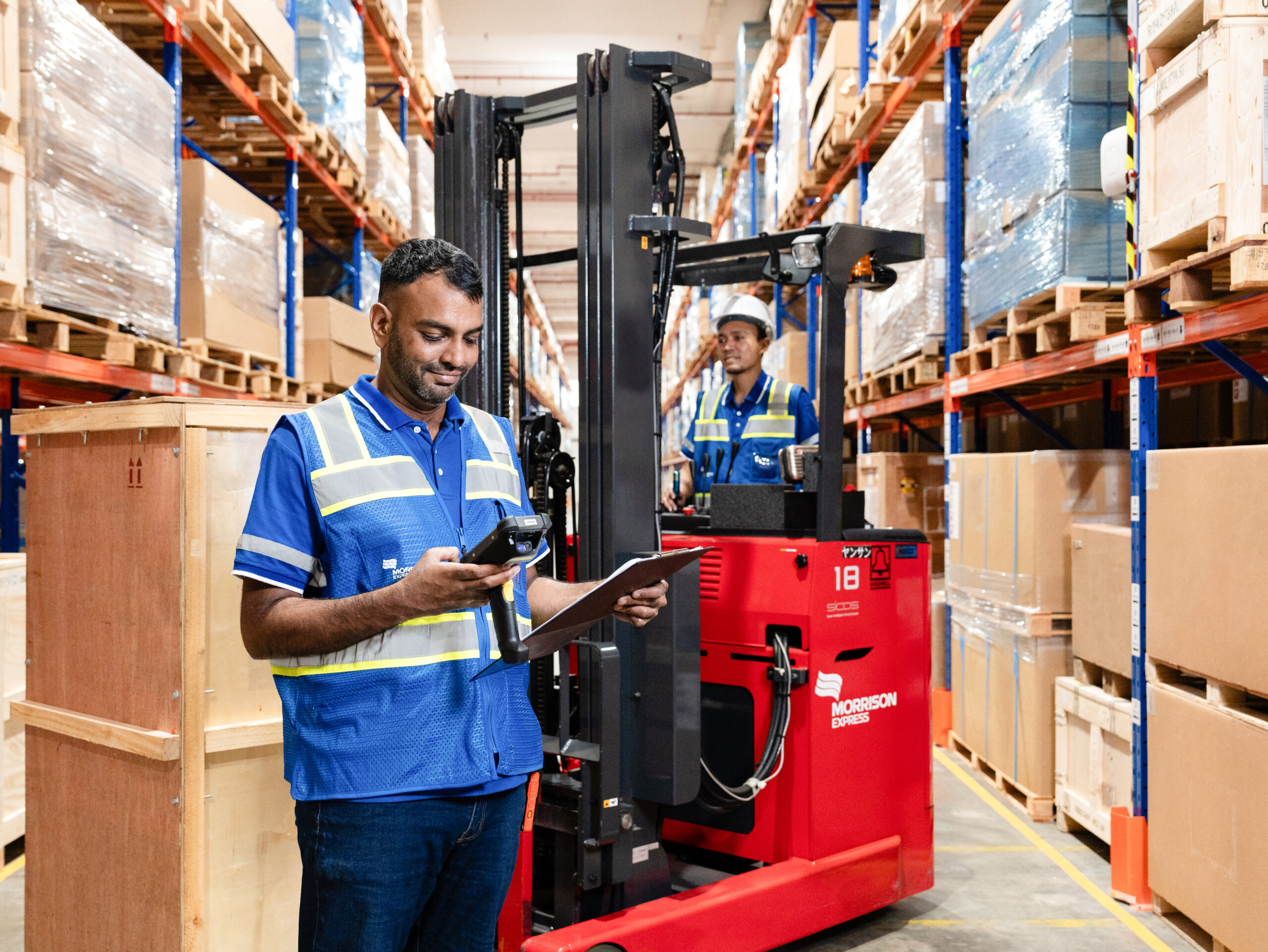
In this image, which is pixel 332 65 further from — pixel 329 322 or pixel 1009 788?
pixel 1009 788

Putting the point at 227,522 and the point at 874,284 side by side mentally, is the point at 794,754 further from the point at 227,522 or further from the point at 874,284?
the point at 227,522

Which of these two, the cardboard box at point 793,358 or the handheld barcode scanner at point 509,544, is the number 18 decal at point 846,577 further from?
the cardboard box at point 793,358

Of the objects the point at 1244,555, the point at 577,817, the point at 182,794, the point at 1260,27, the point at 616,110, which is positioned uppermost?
the point at 1260,27

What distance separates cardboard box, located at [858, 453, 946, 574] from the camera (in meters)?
6.64

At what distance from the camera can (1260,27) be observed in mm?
3002

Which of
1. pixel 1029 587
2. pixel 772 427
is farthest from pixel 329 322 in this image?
pixel 1029 587

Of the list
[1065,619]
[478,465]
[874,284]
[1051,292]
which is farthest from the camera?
[1065,619]

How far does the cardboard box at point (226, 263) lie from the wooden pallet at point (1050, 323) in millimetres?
4107

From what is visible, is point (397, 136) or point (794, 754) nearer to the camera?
point (794, 754)

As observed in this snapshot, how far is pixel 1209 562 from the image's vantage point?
3.23m

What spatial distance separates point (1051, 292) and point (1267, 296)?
1.36m

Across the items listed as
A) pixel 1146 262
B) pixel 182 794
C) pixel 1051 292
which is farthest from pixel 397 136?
pixel 182 794

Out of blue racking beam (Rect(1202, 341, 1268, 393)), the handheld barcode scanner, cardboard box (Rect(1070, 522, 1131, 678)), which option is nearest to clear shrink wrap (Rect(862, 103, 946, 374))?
cardboard box (Rect(1070, 522, 1131, 678))

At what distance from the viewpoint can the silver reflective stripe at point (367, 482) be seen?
5.45 ft
